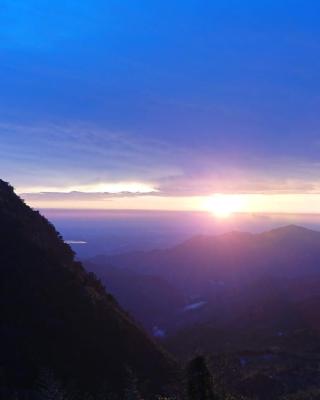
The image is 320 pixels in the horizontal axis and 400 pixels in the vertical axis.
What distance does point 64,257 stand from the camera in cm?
5591

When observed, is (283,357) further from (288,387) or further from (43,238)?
(43,238)

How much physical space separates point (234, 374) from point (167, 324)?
121m

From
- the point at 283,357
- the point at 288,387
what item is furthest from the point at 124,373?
the point at 283,357

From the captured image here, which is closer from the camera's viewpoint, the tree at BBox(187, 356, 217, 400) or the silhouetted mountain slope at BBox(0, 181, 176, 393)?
the tree at BBox(187, 356, 217, 400)

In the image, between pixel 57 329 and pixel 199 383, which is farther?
pixel 57 329

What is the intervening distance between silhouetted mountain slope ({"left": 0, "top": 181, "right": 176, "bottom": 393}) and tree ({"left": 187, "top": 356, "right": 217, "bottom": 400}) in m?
17.0

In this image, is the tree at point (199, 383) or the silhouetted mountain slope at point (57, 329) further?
the silhouetted mountain slope at point (57, 329)

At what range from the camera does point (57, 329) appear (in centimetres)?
3838

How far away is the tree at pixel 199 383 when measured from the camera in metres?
15.1

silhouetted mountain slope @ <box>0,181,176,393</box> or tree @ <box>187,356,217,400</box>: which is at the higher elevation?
tree @ <box>187,356,217,400</box>

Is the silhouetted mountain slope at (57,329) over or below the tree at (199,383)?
below

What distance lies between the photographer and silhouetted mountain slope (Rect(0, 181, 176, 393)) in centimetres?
3334

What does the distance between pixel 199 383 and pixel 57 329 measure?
25406 millimetres

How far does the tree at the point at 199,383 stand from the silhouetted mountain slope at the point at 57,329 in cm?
1699
